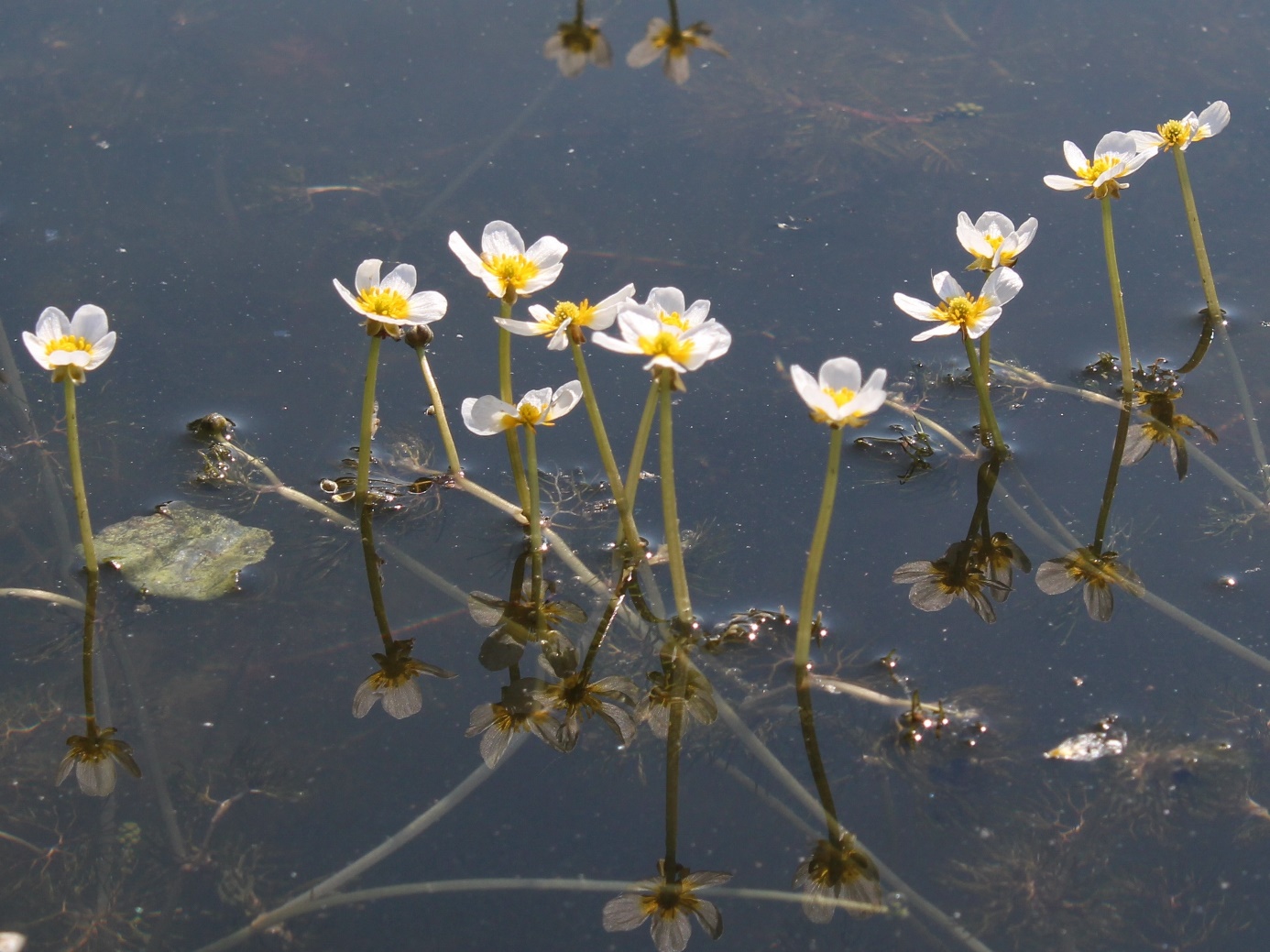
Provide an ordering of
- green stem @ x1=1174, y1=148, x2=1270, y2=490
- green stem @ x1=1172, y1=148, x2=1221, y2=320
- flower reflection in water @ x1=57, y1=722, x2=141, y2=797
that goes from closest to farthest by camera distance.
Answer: flower reflection in water @ x1=57, y1=722, x2=141, y2=797
green stem @ x1=1174, y1=148, x2=1270, y2=490
green stem @ x1=1172, y1=148, x2=1221, y2=320

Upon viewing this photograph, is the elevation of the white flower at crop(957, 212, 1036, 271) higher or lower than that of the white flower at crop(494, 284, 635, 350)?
higher

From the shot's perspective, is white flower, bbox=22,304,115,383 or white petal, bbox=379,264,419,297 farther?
white petal, bbox=379,264,419,297

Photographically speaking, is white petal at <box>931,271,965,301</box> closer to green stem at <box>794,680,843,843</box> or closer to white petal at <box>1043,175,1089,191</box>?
white petal at <box>1043,175,1089,191</box>

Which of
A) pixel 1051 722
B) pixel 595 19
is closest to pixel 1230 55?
pixel 595 19

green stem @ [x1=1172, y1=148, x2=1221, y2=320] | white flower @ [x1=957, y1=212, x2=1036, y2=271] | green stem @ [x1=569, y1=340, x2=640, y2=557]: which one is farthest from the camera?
green stem @ [x1=1172, y1=148, x2=1221, y2=320]

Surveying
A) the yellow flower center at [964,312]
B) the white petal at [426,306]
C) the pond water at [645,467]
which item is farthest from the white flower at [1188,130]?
the white petal at [426,306]

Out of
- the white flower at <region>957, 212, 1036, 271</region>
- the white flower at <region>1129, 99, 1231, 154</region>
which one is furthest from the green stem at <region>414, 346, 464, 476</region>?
the white flower at <region>1129, 99, 1231, 154</region>

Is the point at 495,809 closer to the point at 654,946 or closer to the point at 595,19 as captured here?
the point at 654,946
